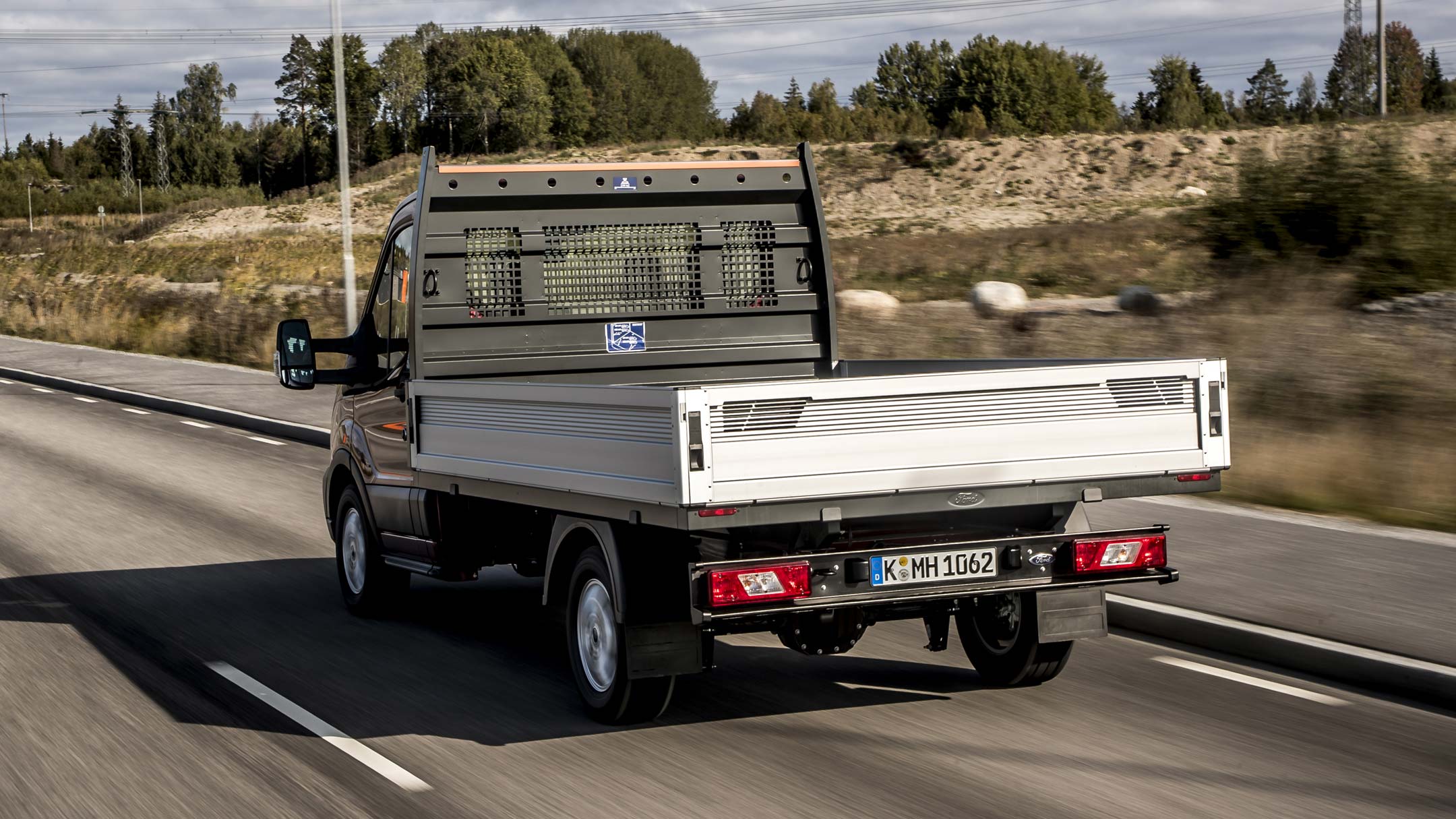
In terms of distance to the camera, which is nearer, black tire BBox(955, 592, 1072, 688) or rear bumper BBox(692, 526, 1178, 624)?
rear bumper BBox(692, 526, 1178, 624)

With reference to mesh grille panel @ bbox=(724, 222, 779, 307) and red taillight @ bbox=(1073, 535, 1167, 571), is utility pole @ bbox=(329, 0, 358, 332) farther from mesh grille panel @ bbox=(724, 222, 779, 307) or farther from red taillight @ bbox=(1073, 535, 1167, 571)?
red taillight @ bbox=(1073, 535, 1167, 571)

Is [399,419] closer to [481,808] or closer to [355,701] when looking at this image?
[355,701]

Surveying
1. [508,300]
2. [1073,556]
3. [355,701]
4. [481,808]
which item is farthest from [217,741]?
[1073,556]

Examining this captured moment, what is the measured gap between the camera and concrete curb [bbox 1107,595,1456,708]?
632cm

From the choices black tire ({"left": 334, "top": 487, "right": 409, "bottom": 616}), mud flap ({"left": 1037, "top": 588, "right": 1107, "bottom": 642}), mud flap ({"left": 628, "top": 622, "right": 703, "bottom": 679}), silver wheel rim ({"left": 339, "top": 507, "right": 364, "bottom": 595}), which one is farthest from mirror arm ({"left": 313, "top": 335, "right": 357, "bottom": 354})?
mud flap ({"left": 1037, "top": 588, "right": 1107, "bottom": 642})

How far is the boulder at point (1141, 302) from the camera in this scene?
22.1 m

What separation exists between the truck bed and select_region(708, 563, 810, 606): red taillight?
31cm

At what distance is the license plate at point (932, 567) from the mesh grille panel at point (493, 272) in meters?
2.90

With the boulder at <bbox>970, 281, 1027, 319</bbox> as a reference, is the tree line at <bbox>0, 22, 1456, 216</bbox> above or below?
above

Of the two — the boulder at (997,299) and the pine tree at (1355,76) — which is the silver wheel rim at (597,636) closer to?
the boulder at (997,299)

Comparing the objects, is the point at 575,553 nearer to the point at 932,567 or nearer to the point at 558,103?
the point at 932,567

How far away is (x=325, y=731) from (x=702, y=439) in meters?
2.14

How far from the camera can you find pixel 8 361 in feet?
98.3

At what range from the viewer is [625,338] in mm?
7879
